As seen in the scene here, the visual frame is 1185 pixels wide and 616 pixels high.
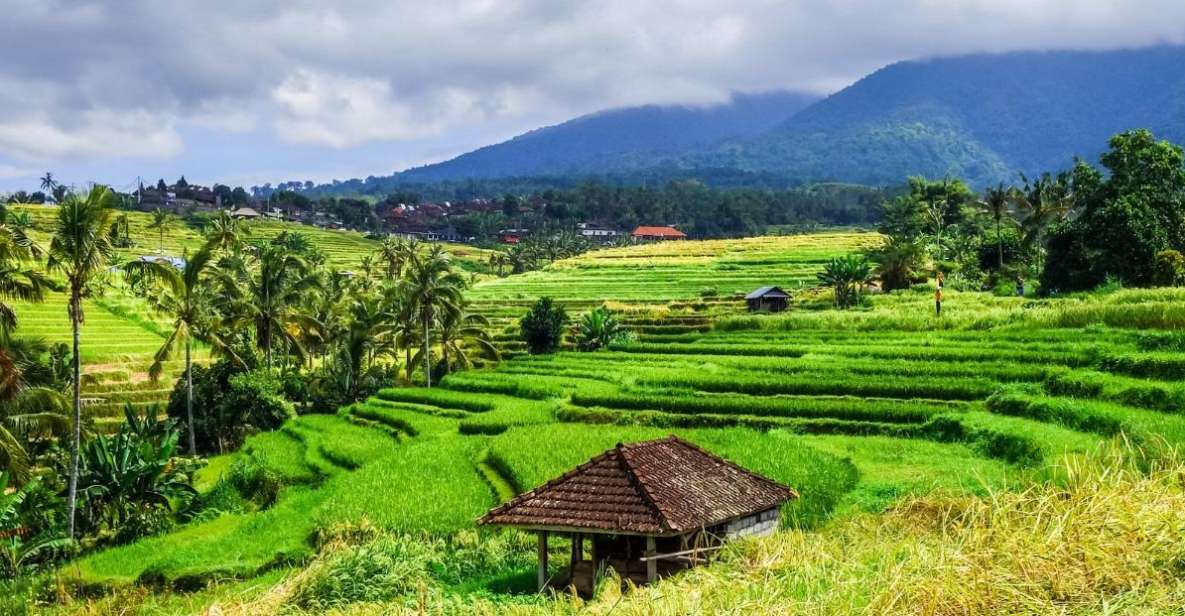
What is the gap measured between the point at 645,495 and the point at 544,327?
3381cm

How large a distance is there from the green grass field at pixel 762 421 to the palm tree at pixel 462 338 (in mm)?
6226

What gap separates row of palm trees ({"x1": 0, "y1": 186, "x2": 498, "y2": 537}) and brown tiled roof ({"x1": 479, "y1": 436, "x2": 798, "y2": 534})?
10.3 metres

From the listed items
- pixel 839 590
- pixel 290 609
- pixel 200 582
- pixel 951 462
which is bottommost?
pixel 200 582

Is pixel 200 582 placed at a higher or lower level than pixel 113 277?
lower

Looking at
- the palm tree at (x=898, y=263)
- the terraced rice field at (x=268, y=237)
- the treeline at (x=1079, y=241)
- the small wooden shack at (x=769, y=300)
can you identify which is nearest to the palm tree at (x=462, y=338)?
the small wooden shack at (x=769, y=300)

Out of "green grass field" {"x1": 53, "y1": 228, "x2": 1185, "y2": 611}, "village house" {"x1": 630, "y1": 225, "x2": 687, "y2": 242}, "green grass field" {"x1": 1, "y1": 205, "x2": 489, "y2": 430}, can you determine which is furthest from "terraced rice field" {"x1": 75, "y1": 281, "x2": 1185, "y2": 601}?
"village house" {"x1": 630, "y1": 225, "x2": 687, "y2": 242}

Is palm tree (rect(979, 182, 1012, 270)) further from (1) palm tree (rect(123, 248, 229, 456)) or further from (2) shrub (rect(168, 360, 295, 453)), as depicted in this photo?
(1) palm tree (rect(123, 248, 229, 456))

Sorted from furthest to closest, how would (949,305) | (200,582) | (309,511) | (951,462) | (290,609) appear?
(949,305)
(309,511)
(951,462)
(200,582)
(290,609)

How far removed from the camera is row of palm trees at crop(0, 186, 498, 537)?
840 inches

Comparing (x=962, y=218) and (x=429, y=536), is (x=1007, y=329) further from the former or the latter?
(x=962, y=218)

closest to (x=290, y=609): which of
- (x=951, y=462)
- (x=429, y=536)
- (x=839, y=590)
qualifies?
(x=839, y=590)

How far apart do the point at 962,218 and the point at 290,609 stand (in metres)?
72.9

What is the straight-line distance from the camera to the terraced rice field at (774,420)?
1995 cm

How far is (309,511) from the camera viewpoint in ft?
74.5
